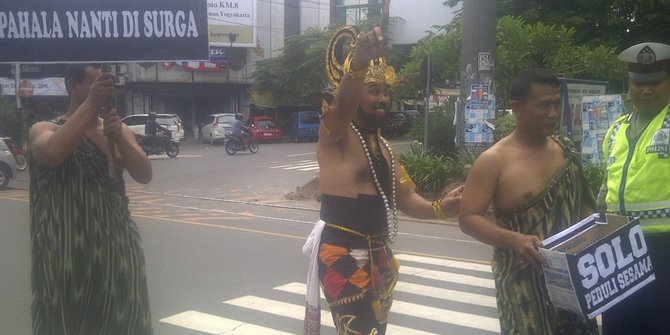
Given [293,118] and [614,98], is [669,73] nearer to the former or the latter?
[614,98]

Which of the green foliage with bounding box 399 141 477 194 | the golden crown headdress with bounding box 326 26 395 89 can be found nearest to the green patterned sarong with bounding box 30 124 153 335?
the golden crown headdress with bounding box 326 26 395 89

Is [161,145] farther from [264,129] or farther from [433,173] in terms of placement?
[433,173]

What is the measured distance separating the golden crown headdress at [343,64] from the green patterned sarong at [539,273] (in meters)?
0.84

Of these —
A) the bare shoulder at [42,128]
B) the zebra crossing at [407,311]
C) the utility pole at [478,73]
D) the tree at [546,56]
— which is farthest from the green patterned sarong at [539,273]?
the tree at [546,56]

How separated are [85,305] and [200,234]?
7.55 meters

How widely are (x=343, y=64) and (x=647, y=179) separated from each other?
4.64 feet

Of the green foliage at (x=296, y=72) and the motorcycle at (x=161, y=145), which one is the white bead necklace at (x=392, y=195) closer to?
the motorcycle at (x=161, y=145)

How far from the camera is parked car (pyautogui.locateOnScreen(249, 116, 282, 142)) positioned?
37156 mm

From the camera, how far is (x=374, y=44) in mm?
3062

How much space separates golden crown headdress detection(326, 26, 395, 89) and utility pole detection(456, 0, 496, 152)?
358 inches

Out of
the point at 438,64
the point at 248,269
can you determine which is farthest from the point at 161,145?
the point at 248,269

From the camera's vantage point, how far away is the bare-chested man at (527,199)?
3062 mm

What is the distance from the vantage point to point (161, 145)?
27234 mm

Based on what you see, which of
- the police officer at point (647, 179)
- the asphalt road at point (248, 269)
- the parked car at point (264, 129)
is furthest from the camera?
the parked car at point (264, 129)
